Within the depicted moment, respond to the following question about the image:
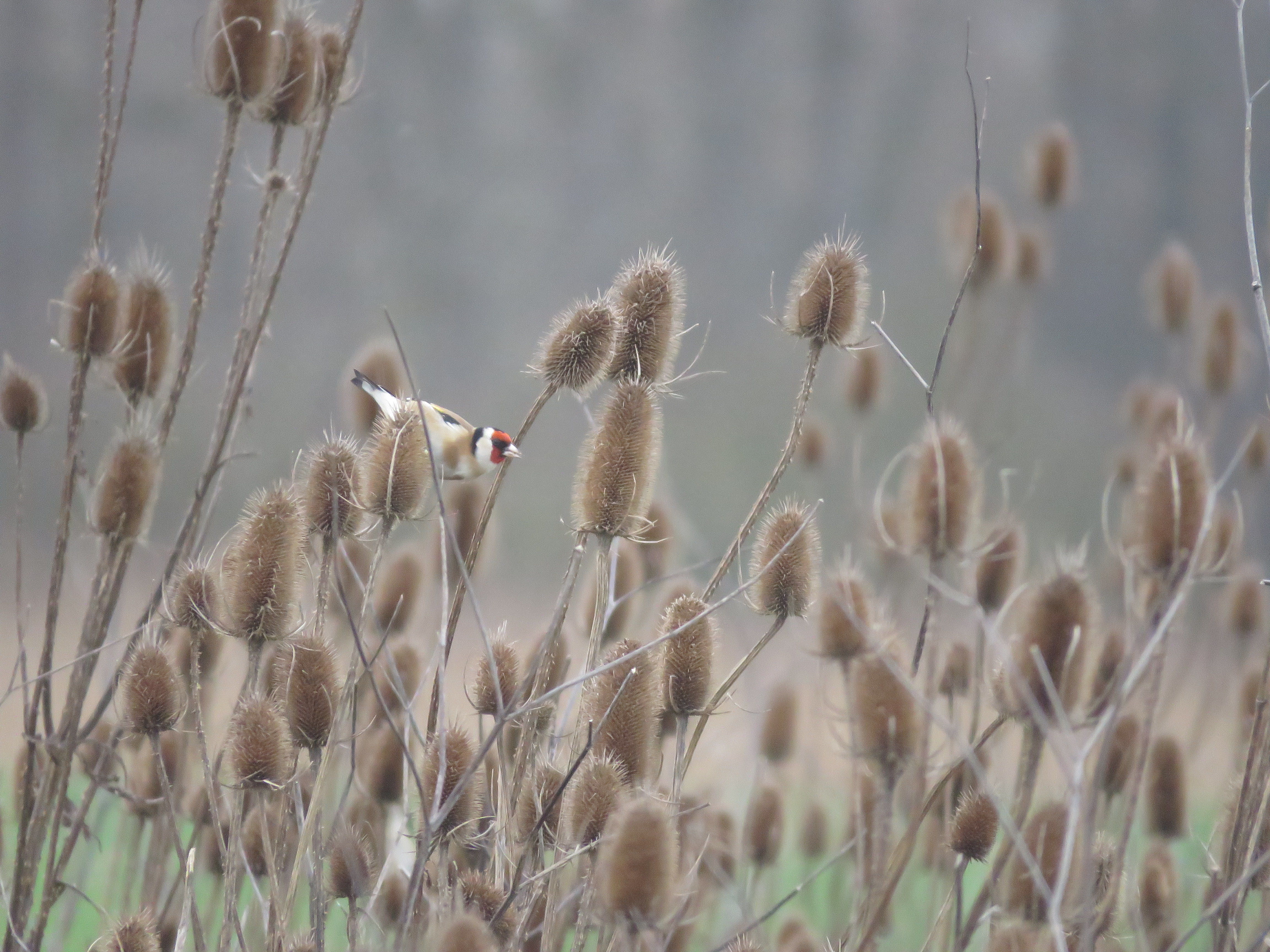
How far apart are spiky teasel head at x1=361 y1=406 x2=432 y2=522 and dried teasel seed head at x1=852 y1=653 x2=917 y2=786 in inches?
12.5

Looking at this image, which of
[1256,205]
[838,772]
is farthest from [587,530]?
[1256,205]

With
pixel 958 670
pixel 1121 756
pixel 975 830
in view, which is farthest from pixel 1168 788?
pixel 975 830

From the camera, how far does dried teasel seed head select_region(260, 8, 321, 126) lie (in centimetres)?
93

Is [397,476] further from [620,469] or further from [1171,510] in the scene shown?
[1171,510]

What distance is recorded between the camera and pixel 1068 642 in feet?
2.16

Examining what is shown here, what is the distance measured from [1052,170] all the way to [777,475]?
1.37 m

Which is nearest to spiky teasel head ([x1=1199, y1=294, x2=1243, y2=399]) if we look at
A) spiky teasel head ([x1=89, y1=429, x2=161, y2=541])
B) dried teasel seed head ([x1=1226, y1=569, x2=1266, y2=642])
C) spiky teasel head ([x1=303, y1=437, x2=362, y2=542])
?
dried teasel seed head ([x1=1226, y1=569, x2=1266, y2=642])

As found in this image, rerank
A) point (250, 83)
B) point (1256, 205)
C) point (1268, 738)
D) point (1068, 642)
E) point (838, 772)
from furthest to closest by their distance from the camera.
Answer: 1. point (1256, 205)
2. point (838, 772)
3. point (250, 83)
4. point (1268, 738)
5. point (1068, 642)

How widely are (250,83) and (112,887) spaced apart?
959mm

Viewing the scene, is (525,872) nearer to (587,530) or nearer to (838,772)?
(587,530)

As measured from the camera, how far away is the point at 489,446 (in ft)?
4.24

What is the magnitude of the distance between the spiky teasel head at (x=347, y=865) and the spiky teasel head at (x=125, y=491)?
0.27 meters

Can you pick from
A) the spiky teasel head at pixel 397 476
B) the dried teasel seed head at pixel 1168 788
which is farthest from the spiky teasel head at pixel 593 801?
the dried teasel seed head at pixel 1168 788

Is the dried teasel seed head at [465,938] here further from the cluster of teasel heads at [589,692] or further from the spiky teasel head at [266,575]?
the spiky teasel head at [266,575]
